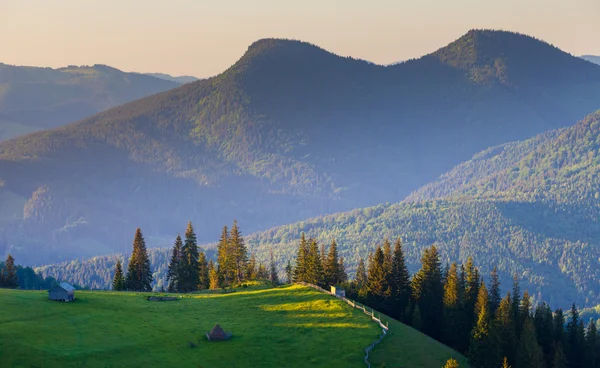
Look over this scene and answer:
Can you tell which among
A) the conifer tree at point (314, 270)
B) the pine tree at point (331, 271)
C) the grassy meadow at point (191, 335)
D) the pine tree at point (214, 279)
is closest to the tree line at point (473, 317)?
the pine tree at point (331, 271)

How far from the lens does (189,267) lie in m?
190

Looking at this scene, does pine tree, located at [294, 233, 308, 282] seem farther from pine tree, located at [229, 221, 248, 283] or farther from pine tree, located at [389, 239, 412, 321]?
pine tree, located at [389, 239, 412, 321]

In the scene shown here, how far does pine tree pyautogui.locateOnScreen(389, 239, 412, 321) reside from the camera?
160m

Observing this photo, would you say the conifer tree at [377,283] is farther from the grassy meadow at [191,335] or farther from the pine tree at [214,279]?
the pine tree at [214,279]

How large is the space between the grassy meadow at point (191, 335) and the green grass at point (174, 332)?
0.44 feet

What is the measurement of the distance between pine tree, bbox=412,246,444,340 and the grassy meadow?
27.6 metres

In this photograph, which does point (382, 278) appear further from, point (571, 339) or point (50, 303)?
point (50, 303)

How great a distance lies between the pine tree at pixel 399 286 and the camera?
160 m

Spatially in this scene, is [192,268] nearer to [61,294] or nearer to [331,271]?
[331,271]

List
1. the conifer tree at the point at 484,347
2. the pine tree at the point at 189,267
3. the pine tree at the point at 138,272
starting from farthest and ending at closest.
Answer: the pine tree at the point at 189,267
the pine tree at the point at 138,272
the conifer tree at the point at 484,347

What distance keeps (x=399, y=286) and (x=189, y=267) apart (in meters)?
53.7

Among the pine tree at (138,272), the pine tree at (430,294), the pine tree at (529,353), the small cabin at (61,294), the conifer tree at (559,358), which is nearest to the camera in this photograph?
the pine tree at (529,353)

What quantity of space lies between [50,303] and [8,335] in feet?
66.4

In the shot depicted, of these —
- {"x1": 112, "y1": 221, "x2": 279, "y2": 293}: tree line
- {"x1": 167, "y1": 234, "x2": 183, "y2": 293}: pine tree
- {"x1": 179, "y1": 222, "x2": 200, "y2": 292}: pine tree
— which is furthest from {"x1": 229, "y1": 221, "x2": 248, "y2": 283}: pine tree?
{"x1": 167, "y1": 234, "x2": 183, "y2": 293}: pine tree
